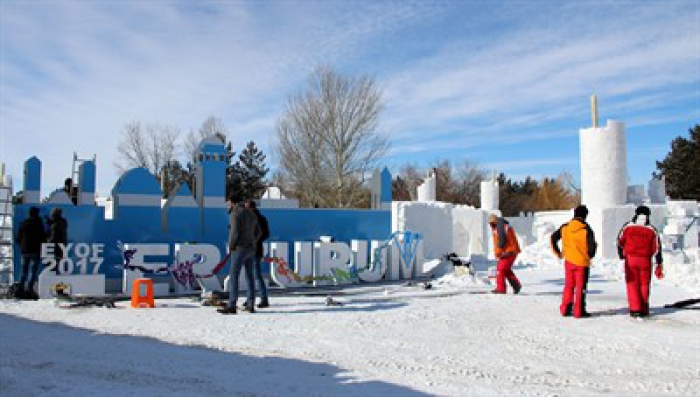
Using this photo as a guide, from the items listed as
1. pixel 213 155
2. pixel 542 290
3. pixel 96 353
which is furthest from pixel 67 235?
pixel 542 290

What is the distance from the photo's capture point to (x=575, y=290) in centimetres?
933

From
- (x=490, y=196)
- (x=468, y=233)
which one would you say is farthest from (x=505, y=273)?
(x=490, y=196)

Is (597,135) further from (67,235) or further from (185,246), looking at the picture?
(67,235)

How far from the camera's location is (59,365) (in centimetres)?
586

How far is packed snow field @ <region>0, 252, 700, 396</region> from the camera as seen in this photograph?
5406mm

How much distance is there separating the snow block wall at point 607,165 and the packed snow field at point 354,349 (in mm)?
7983

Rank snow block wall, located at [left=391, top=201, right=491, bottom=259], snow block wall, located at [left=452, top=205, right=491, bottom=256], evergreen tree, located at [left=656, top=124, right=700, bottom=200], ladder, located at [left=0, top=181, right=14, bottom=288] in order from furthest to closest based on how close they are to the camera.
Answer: evergreen tree, located at [left=656, top=124, right=700, bottom=200] → snow block wall, located at [left=452, top=205, right=491, bottom=256] → snow block wall, located at [left=391, top=201, right=491, bottom=259] → ladder, located at [left=0, top=181, right=14, bottom=288]

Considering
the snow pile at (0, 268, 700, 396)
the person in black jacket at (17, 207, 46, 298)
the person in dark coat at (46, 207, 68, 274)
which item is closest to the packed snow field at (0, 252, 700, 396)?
the snow pile at (0, 268, 700, 396)

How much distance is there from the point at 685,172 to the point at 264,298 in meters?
43.2

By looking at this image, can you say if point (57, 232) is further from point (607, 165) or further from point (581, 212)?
point (607, 165)

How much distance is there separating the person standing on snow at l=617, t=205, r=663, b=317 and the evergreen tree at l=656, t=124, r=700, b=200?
38.2 meters

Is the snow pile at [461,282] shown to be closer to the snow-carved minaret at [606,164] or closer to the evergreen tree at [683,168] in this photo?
the snow-carved minaret at [606,164]

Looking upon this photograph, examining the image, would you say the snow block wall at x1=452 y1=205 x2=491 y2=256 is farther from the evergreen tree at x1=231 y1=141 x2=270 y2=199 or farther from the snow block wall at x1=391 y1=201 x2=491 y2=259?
the evergreen tree at x1=231 y1=141 x2=270 y2=199

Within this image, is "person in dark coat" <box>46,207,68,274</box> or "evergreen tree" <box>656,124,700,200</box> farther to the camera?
"evergreen tree" <box>656,124,700,200</box>
